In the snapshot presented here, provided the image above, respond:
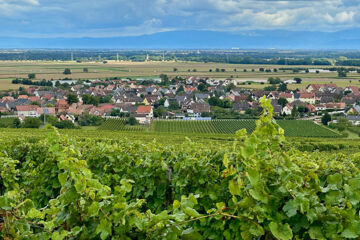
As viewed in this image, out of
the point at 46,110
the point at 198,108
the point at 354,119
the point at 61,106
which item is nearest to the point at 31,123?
the point at 46,110

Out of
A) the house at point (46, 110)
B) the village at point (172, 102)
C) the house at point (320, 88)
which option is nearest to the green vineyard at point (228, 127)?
the village at point (172, 102)

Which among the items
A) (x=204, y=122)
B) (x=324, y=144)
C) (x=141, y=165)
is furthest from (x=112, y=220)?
(x=204, y=122)

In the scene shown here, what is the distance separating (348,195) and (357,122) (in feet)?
192

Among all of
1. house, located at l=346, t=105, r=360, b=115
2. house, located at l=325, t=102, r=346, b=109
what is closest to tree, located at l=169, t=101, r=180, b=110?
house, located at l=325, t=102, r=346, b=109

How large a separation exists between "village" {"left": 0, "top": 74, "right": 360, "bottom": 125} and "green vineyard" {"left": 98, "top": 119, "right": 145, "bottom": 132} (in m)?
3.61

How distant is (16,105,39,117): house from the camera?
204 feet

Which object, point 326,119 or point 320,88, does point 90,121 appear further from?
point 320,88

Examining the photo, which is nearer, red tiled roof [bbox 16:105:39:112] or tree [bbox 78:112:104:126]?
tree [bbox 78:112:104:126]

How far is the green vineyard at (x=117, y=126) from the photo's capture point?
50.0 m

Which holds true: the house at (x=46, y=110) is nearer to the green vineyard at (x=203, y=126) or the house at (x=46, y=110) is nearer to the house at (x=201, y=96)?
the green vineyard at (x=203, y=126)

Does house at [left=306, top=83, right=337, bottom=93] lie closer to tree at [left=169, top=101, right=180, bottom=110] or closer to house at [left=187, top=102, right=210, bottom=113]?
house at [left=187, top=102, right=210, bottom=113]

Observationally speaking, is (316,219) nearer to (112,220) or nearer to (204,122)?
(112,220)

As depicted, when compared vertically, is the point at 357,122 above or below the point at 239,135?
below

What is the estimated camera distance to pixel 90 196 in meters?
3.34
